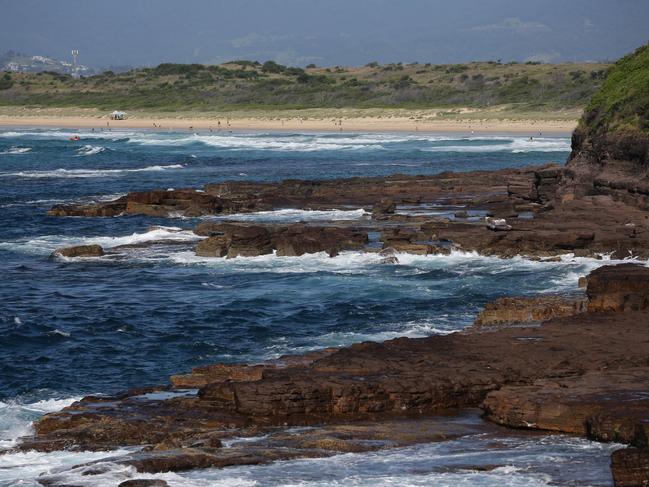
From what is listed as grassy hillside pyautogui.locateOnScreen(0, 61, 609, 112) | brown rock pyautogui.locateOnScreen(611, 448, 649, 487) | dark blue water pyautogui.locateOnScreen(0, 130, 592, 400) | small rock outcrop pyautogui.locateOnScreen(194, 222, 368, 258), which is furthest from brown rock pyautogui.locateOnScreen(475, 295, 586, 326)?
grassy hillside pyautogui.locateOnScreen(0, 61, 609, 112)

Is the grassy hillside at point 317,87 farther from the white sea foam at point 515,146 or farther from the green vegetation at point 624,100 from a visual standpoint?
the green vegetation at point 624,100

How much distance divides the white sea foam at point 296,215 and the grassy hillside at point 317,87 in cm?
5937

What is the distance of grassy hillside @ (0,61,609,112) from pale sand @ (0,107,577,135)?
141 inches

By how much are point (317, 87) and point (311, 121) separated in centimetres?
1966

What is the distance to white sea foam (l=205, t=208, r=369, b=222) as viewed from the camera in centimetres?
3934

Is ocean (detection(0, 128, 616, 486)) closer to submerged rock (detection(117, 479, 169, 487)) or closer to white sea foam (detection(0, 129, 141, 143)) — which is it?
submerged rock (detection(117, 479, 169, 487))

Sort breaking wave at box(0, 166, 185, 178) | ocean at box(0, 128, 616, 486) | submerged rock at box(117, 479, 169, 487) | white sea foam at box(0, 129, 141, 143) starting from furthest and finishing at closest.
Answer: white sea foam at box(0, 129, 141, 143)
breaking wave at box(0, 166, 185, 178)
ocean at box(0, 128, 616, 486)
submerged rock at box(117, 479, 169, 487)

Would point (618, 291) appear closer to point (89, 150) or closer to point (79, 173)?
point (79, 173)

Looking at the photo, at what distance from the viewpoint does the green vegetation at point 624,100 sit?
38219mm

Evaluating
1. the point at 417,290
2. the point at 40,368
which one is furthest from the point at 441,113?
the point at 40,368

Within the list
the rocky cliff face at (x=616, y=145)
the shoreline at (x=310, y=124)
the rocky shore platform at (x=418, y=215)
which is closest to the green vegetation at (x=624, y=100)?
the rocky cliff face at (x=616, y=145)


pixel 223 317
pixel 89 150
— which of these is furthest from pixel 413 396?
pixel 89 150

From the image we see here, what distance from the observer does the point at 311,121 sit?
104 m

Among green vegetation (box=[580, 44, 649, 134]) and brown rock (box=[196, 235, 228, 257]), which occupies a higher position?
green vegetation (box=[580, 44, 649, 134])
